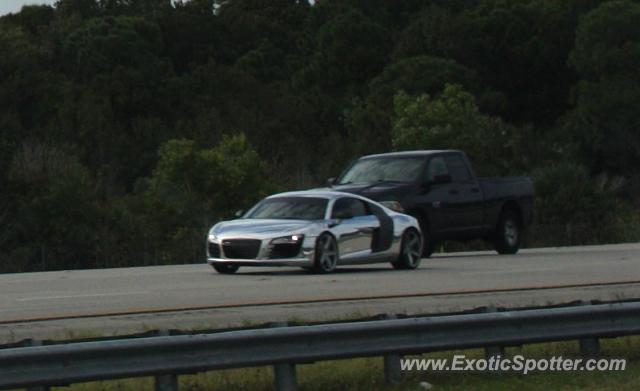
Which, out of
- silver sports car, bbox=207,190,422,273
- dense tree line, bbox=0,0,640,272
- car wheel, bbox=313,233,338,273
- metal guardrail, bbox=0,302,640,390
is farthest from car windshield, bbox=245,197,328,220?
dense tree line, bbox=0,0,640,272

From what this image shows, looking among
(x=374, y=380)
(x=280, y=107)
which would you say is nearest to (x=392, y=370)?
(x=374, y=380)

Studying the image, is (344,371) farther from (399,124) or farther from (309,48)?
(309,48)

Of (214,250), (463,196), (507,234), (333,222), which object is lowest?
(507,234)

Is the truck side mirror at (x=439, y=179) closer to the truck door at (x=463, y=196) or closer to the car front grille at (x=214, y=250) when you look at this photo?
the truck door at (x=463, y=196)

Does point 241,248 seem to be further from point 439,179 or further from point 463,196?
point 463,196

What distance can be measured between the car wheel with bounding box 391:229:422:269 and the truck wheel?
4.67 metres

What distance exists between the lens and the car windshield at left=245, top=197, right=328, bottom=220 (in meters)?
23.7

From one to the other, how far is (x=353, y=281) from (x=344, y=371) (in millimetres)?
9372

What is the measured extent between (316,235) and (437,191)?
5.05 meters

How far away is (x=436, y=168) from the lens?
27.8m

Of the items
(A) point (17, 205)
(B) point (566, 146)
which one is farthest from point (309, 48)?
(A) point (17, 205)

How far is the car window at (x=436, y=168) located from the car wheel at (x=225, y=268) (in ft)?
16.2

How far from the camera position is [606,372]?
12195mm

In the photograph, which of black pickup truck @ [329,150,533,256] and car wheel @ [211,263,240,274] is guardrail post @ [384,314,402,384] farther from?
black pickup truck @ [329,150,533,256]
